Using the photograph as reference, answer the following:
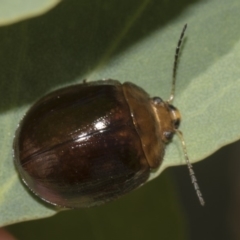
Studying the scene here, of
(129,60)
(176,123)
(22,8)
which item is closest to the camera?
(22,8)

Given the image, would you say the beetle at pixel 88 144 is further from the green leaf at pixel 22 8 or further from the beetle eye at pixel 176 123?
the green leaf at pixel 22 8

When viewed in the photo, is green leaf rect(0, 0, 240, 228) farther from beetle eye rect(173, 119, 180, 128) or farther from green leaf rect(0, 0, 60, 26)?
green leaf rect(0, 0, 60, 26)

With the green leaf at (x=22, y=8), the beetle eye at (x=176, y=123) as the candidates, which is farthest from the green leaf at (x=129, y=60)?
the green leaf at (x=22, y=8)

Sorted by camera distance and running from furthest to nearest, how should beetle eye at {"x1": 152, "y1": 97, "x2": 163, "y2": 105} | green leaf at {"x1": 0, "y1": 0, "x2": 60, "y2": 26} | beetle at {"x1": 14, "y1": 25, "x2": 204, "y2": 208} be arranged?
beetle eye at {"x1": 152, "y1": 97, "x2": 163, "y2": 105}, beetle at {"x1": 14, "y1": 25, "x2": 204, "y2": 208}, green leaf at {"x1": 0, "y1": 0, "x2": 60, "y2": 26}

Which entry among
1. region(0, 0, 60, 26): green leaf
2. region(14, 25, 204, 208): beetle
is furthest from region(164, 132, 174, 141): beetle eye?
region(0, 0, 60, 26): green leaf

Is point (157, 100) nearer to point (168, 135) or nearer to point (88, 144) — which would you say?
point (168, 135)

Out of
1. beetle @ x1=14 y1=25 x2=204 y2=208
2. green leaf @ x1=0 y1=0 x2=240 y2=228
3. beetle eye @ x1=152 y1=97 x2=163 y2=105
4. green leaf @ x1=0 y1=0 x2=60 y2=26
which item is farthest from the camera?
beetle eye @ x1=152 y1=97 x2=163 y2=105

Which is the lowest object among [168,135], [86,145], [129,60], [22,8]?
[168,135]

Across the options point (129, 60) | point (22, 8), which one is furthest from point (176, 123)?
point (22, 8)
